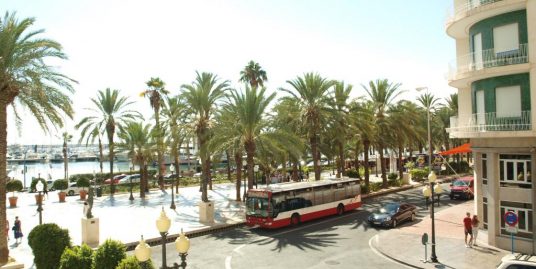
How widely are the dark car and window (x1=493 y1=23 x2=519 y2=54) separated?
11.7m

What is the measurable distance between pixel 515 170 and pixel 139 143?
1354 inches

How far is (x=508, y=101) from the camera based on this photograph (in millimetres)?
19172

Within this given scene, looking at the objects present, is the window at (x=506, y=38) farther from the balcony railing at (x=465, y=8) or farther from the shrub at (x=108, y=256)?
the shrub at (x=108, y=256)

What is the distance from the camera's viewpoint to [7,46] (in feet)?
57.2

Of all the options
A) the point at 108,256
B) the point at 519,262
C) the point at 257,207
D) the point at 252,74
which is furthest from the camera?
the point at 252,74

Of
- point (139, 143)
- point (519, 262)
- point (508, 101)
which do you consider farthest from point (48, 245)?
point (139, 143)

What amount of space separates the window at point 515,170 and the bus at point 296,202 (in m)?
12.3

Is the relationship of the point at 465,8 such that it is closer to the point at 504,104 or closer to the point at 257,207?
the point at 504,104

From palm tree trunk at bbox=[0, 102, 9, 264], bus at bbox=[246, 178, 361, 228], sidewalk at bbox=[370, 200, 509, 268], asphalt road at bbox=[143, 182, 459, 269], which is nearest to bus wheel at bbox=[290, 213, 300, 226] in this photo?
bus at bbox=[246, 178, 361, 228]

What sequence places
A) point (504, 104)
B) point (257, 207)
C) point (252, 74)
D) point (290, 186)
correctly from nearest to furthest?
point (504, 104) → point (257, 207) → point (290, 186) → point (252, 74)

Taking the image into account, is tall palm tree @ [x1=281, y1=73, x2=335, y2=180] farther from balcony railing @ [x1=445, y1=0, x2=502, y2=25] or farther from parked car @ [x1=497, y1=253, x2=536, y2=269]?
parked car @ [x1=497, y1=253, x2=536, y2=269]

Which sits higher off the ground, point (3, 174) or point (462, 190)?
point (3, 174)

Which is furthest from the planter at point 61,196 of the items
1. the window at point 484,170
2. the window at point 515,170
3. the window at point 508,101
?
the window at point 508,101

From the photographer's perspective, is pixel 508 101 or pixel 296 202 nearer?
pixel 508 101
